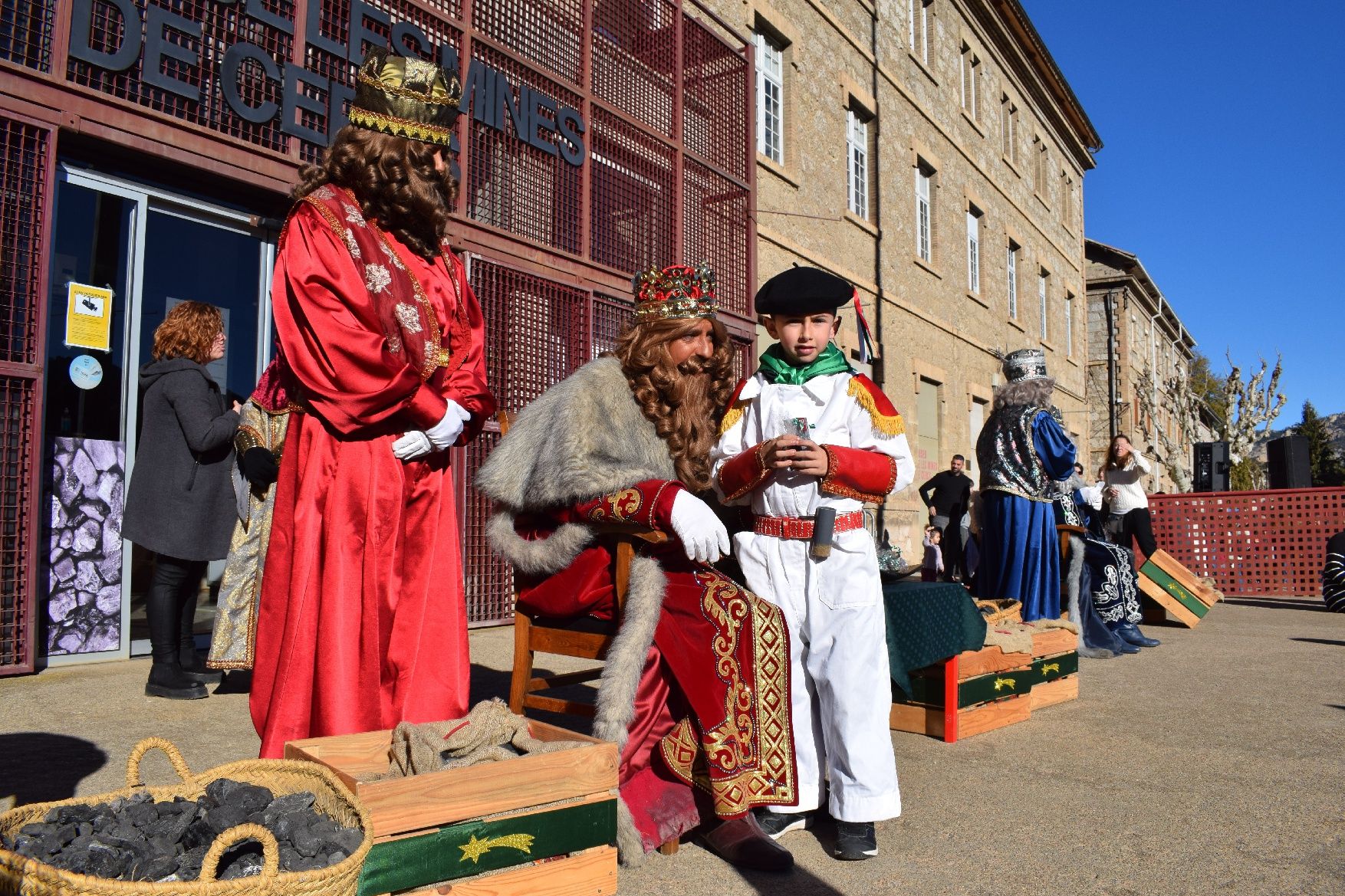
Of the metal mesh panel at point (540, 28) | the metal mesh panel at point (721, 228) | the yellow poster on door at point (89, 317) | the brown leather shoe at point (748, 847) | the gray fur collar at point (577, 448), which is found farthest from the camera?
the metal mesh panel at point (721, 228)

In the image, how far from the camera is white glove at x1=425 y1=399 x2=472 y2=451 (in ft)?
8.15

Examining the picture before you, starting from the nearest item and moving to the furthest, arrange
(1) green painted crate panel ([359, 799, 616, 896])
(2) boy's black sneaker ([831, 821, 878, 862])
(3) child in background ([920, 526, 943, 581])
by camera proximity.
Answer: (1) green painted crate panel ([359, 799, 616, 896]), (2) boy's black sneaker ([831, 821, 878, 862]), (3) child in background ([920, 526, 943, 581])

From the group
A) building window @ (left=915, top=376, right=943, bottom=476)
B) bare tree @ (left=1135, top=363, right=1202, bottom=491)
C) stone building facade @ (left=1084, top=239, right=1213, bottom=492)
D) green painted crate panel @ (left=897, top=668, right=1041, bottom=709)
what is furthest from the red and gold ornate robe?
bare tree @ (left=1135, top=363, right=1202, bottom=491)

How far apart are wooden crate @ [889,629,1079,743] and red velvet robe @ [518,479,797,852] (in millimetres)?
1650

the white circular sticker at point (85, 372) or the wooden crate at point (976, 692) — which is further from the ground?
the white circular sticker at point (85, 372)

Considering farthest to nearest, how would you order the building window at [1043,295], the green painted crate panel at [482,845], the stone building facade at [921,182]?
the building window at [1043,295], the stone building facade at [921,182], the green painted crate panel at [482,845]

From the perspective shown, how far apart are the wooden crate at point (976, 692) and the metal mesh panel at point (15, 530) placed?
13.7 ft

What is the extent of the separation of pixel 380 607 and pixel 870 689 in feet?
4.62

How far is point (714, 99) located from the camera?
10734 mm

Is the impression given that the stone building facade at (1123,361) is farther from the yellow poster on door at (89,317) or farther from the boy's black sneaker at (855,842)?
the boy's black sneaker at (855,842)

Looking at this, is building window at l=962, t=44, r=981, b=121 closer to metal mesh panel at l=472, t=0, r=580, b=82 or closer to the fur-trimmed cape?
metal mesh panel at l=472, t=0, r=580, b=82

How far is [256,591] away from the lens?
12.9ft

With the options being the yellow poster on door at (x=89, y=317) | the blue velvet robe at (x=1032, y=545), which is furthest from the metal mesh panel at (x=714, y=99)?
the yellow poster on door at (x=89, y=317)

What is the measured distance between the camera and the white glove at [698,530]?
2.61 meters
